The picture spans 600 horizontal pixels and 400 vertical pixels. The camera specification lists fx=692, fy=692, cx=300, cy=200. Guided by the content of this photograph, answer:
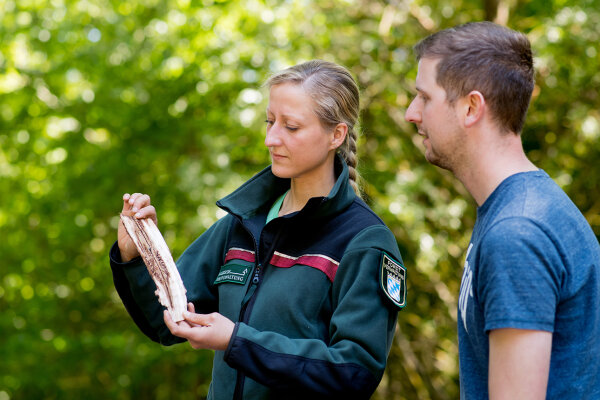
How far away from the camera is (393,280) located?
2.02 meters

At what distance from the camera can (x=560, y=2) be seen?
15.9 feet

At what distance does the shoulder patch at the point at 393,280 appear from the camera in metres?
1.98

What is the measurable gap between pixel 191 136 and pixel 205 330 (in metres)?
3.57

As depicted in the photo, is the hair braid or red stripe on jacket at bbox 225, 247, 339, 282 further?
the hair braid

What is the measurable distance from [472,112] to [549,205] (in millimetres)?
299

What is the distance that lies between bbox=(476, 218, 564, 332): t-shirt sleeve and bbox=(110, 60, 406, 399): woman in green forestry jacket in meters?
0.54

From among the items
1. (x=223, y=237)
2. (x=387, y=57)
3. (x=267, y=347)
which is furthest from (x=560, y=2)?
(x=267, y=347)

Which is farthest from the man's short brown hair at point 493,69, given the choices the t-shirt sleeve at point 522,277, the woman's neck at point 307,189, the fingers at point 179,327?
the fingers at point 179,327

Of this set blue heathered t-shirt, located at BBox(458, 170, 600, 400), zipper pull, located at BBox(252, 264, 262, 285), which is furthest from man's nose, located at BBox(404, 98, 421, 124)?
zipper pull, located at BBox(252, 264, 262, 285)

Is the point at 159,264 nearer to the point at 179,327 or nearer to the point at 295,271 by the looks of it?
the point at 179,327

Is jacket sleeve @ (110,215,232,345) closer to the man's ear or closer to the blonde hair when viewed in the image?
the blonde hair

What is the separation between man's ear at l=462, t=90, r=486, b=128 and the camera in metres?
1.64

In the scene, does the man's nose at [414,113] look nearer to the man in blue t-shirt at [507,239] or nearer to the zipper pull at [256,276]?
the man in blue t-shirt at [507,239]

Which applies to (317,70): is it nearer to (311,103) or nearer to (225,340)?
(311,103)
